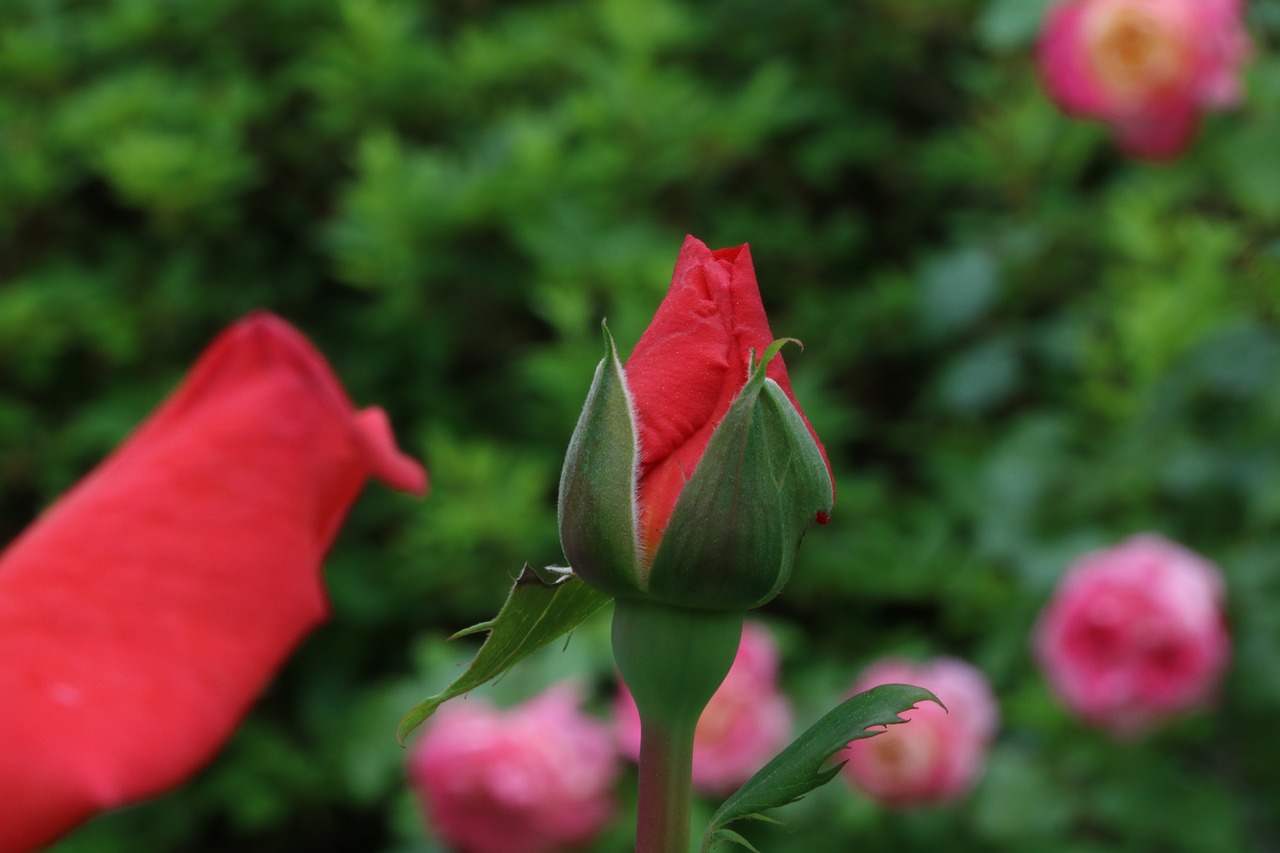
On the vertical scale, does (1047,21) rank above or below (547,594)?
below

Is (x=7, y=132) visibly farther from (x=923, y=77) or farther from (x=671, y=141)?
(x=923, y=77)

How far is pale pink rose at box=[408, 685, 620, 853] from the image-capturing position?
0.98 m

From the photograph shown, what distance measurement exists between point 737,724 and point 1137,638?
0.30 m

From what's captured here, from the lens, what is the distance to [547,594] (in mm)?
210

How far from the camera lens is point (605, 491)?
0.20 meters

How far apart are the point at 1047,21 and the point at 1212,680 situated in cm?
57

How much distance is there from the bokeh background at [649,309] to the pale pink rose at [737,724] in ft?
0.33

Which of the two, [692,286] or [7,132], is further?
[7,132]

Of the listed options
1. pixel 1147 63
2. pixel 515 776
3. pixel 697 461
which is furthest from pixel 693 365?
pixel 1147 63

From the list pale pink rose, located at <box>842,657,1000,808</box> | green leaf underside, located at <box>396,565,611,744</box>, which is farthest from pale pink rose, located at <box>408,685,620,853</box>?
green leaf underside, located at <box>396,565,611,744</box>

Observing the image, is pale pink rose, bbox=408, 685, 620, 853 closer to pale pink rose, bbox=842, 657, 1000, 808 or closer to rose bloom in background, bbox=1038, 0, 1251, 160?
pale pink rose, bbox=842, 657, 1000, 808

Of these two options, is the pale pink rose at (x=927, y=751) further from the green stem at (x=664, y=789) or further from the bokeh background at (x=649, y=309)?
the green stem at (x=664, y=789)

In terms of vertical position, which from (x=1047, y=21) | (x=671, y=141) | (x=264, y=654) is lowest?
(x=671, y=141)

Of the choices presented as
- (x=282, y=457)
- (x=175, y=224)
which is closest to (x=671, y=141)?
(x=175, y=224)
